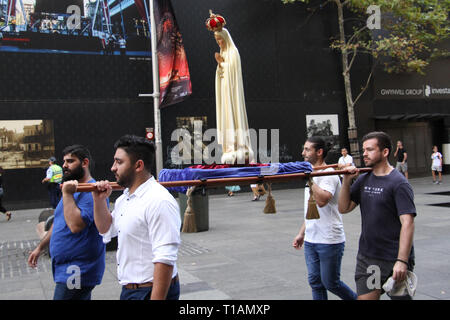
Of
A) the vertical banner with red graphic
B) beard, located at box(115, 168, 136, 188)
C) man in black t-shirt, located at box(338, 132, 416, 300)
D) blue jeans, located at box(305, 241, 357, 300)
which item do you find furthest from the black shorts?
the vertical banner with red graphic

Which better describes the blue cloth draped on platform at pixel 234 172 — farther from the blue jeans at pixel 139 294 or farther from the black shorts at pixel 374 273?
the blue jeans at pixel 139 294

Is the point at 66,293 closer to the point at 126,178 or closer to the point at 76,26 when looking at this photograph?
the point at 126,178

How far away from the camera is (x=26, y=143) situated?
1694 cm

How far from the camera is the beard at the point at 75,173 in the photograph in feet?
12.5

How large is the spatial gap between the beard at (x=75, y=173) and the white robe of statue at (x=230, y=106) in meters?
2.69

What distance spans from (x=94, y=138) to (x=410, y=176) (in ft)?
55.4

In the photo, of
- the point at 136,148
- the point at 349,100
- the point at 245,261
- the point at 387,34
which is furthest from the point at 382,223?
the point at 387,34

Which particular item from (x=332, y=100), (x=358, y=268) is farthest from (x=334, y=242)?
(x=332, y=100)

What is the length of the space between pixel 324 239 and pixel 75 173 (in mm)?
2389

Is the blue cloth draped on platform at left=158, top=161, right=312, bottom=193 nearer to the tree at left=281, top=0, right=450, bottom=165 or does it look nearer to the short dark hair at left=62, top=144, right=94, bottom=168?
the short dark hair at left=62, top=144, right=94, bottom=168

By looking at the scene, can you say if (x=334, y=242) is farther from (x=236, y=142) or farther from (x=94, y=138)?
(x=94, y=138)

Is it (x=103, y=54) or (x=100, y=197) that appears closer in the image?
(x=100, y=197)
